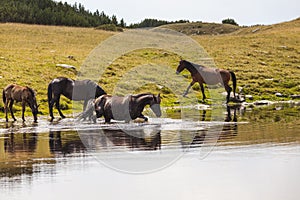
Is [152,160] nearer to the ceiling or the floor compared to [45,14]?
nearer to the floor

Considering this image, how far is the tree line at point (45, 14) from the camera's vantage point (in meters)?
73.5

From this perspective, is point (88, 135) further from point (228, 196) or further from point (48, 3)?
point (48, 3)

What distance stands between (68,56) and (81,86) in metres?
15.4

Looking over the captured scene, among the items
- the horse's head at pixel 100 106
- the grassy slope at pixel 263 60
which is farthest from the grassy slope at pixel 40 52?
the grassy slope at pixel 263 60

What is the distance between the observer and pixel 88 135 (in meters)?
16.6

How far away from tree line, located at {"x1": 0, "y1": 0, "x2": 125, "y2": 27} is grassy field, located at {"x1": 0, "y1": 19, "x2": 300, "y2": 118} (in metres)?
11.1

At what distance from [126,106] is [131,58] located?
22.3 m

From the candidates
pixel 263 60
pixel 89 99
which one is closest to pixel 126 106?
pixel 89 99

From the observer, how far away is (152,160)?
39.6 ft

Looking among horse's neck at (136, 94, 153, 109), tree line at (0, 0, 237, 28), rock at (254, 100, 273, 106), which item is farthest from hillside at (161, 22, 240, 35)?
horse's neck at (136, 94, 153, 109)

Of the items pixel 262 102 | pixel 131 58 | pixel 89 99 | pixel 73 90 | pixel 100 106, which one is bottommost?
pixel 262 102

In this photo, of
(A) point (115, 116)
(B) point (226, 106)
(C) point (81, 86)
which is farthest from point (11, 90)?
(B) point (226, 106)

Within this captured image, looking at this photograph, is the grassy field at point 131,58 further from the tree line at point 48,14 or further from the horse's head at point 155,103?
the tree line at point 48,14

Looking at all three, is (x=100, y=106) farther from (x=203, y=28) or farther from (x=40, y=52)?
(x=203, y=28)
